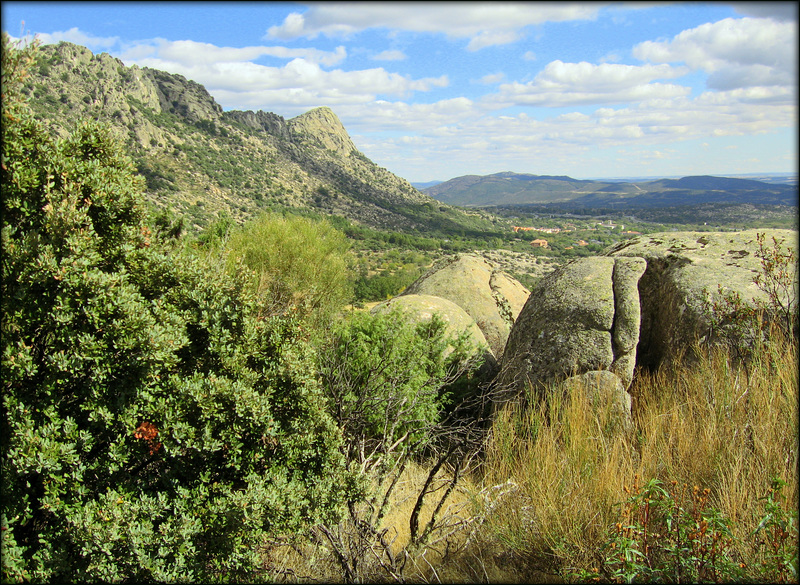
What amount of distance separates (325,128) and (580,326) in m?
145

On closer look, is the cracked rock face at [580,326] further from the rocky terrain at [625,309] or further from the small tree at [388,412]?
the small tree at [388,412]

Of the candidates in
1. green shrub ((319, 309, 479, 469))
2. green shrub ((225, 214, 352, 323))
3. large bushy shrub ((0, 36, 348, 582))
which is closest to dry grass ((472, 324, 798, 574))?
green shrub ((319, 309, 479, 469))

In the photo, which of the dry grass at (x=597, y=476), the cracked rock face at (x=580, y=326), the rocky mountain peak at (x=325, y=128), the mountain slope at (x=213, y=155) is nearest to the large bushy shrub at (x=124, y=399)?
the dry grass at (x=597, y=476)

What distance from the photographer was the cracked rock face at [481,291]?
33.6 ft

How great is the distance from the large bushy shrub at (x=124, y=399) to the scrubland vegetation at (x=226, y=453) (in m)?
0.02

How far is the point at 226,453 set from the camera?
11.7 feet

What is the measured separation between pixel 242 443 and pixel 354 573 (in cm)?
135

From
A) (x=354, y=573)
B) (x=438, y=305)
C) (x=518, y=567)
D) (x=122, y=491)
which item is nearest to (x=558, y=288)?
(x=438, y=305)

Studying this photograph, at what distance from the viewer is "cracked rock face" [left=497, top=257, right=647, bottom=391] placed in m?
5.75

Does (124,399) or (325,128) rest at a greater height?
(325,128)

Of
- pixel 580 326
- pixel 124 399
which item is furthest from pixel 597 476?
pixel 124 399

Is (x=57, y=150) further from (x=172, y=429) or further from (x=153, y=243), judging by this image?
(x=172, y=429)

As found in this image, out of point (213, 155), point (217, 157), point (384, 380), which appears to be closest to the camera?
point (384, 380)

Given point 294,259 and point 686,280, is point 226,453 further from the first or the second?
point 294,259
